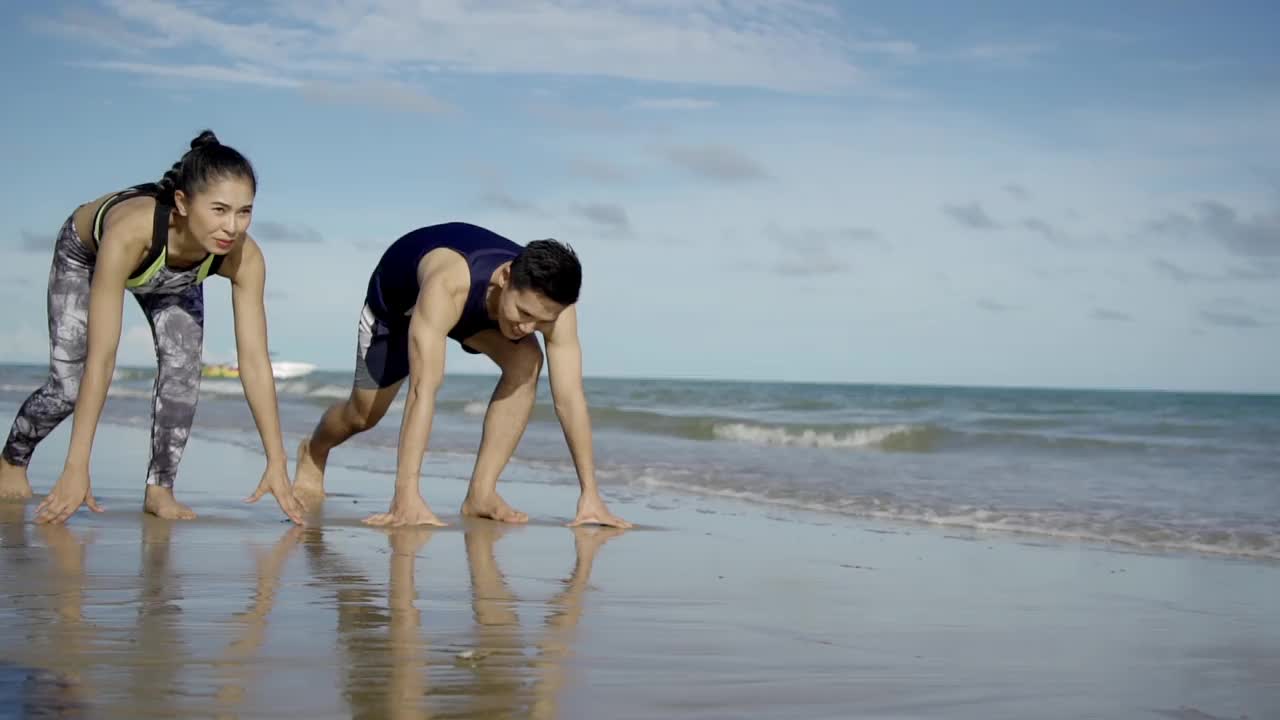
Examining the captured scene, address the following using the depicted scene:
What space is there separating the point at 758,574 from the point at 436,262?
1.92m

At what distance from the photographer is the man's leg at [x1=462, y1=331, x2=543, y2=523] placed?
5707mm

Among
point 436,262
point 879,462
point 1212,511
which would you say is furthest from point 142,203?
point 879,462

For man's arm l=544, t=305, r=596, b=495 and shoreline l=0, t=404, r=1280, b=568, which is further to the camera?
shoreline l=0, t=404, r=1280, b=568

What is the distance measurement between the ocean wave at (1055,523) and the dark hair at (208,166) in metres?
3.64

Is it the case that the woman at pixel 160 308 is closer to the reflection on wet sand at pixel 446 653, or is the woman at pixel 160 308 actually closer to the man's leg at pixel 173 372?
the man's leg at pixel 173 372

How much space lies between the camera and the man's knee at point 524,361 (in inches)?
224

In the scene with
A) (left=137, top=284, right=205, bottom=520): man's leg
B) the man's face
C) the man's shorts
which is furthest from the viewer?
the man's shorts

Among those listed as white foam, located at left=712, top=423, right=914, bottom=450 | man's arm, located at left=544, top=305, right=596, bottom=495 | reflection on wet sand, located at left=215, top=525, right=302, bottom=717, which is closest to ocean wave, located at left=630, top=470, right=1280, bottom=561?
man's arm, located at left=544, top=305, right=596, bottom=495

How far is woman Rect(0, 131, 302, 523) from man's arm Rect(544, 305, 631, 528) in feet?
3.76

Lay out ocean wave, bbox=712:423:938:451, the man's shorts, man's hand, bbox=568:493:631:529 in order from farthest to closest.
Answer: ocean wave, bbox=712:423:938:451 → the man's shorts → man's hand, bbox=568:493:631:529

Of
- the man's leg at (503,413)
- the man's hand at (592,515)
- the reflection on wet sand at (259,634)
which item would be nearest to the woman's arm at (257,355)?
the reflection on wet sand at (259,634)

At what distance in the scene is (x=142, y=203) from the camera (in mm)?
4855

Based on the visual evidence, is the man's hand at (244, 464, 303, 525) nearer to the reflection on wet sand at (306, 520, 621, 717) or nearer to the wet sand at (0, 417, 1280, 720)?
the wet sand at (0, 417, 1280, 720)

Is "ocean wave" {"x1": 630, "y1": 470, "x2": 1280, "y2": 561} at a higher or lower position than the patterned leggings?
lower
